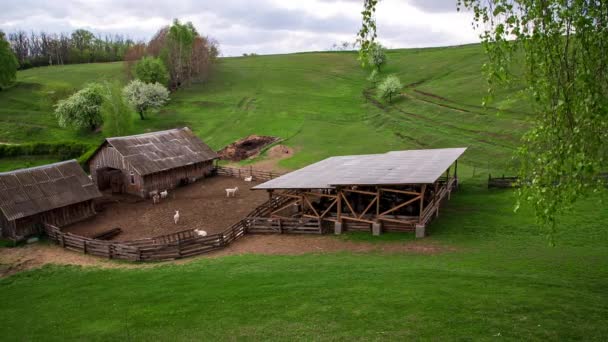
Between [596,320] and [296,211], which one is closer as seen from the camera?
[596,320]

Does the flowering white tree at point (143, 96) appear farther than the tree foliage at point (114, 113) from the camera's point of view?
Yes

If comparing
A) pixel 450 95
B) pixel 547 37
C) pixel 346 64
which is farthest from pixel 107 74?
pixel 547 37

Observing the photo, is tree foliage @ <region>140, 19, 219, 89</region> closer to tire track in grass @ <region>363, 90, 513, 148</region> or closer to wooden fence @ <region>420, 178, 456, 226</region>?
tire track in grass @ <region>363, 90, 513, 148</region>

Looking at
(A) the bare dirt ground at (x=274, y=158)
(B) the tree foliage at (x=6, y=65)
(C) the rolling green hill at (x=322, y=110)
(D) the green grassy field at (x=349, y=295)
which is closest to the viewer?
(D) the green grassy field at (x=349, y=295)

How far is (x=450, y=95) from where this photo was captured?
224 feet

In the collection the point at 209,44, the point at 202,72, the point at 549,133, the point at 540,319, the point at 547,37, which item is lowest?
the point at 540,319

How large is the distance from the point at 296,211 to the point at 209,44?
78.3 metres

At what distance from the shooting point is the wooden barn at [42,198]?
1064 inches

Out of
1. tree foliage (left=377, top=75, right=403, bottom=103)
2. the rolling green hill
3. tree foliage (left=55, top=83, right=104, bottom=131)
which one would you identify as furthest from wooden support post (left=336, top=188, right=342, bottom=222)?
tree foliage (left=377, top=75, right=403, bottom=103)

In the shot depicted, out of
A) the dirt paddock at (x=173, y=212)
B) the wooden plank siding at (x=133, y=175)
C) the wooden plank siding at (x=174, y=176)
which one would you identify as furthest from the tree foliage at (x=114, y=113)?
the dirt paddock at (x=173, y=212)

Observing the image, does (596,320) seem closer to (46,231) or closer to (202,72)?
(46,231)

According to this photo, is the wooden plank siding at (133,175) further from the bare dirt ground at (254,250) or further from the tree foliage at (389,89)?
the tree foliage at (389,89)

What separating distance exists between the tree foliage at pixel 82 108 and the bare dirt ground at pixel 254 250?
38.8 m

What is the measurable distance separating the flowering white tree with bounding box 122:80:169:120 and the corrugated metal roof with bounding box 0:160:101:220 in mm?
36781
